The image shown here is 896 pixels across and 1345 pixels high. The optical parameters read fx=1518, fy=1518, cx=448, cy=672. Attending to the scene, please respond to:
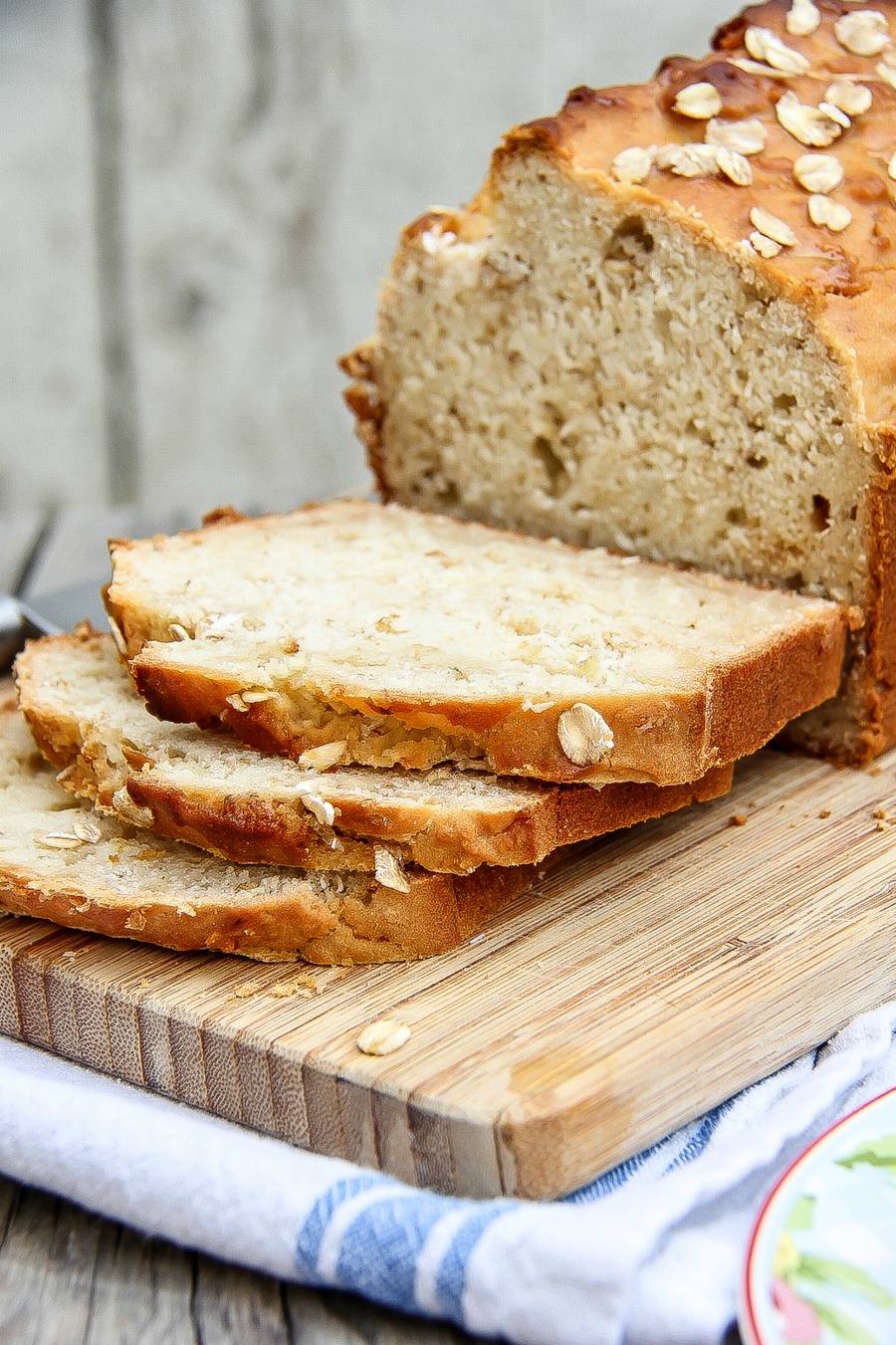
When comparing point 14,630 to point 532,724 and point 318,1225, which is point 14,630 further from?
point 318,1225

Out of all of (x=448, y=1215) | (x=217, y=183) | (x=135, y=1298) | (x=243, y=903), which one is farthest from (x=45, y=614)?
(x=217, y=183)

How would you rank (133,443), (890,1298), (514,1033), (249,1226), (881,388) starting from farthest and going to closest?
(133,443) < (881,388) < (514,1033) < (249,1226) < (890,1298)

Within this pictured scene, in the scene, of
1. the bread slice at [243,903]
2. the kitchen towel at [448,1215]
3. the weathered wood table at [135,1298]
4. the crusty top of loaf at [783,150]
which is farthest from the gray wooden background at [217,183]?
the weathered wood table at [135,1298]

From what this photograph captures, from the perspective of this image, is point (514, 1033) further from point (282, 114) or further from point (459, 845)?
point (282, 114)

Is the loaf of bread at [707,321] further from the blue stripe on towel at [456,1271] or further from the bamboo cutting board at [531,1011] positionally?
the blue stripe on towel at [456,1271]

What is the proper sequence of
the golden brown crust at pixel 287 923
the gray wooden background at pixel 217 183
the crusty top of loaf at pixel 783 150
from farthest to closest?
the gray wooden background at pixel 217 183 → the crusty top of loaf at pixel 783 150 → the golden brown crust at pixel 287 923

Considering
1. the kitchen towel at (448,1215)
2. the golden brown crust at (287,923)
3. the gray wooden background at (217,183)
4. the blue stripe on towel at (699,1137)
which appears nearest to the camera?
the kitchen towel at (448,1215)

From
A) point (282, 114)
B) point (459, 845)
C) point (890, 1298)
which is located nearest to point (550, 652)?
point (459, 845)
